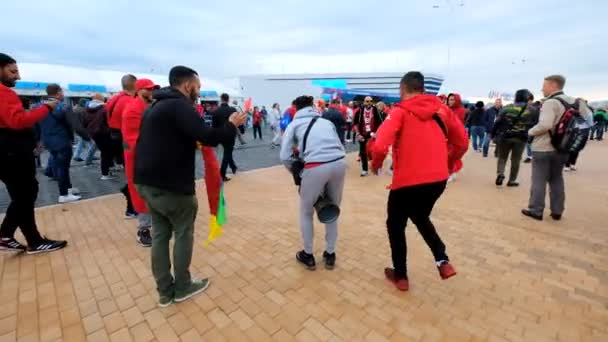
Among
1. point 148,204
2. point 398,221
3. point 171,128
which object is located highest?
point 171,128

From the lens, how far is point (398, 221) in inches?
101

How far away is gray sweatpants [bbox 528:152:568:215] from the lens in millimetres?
4273

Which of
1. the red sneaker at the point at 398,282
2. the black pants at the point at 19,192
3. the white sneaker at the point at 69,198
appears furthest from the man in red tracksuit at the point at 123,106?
the red sneaker at the point at 398,282

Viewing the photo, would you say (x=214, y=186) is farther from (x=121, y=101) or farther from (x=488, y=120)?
(x=488, y=120)

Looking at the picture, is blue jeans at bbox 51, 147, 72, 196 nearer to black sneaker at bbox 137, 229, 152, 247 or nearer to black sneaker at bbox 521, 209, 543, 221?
black sneaker at bbox 137, 229, 152, 247

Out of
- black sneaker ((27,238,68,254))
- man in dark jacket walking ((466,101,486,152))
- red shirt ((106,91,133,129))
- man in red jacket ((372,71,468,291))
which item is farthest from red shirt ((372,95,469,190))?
man in dark jacket walking ((466,101,486,152))

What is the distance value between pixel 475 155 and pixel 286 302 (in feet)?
34.0

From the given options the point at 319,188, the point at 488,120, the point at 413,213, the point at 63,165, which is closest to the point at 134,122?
the point at 319,188

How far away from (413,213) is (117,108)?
394 centimetres

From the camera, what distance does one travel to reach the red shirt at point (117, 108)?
4086 millimetres

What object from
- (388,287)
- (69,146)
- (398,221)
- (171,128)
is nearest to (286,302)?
(388,287)

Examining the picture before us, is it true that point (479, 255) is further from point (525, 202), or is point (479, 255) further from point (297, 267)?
point (525, 202)

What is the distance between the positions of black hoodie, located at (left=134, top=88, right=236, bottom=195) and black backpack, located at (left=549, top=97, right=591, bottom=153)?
14.0 ft

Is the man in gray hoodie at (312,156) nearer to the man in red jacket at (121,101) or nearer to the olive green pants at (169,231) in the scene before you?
the olive green pants at (169,231)
